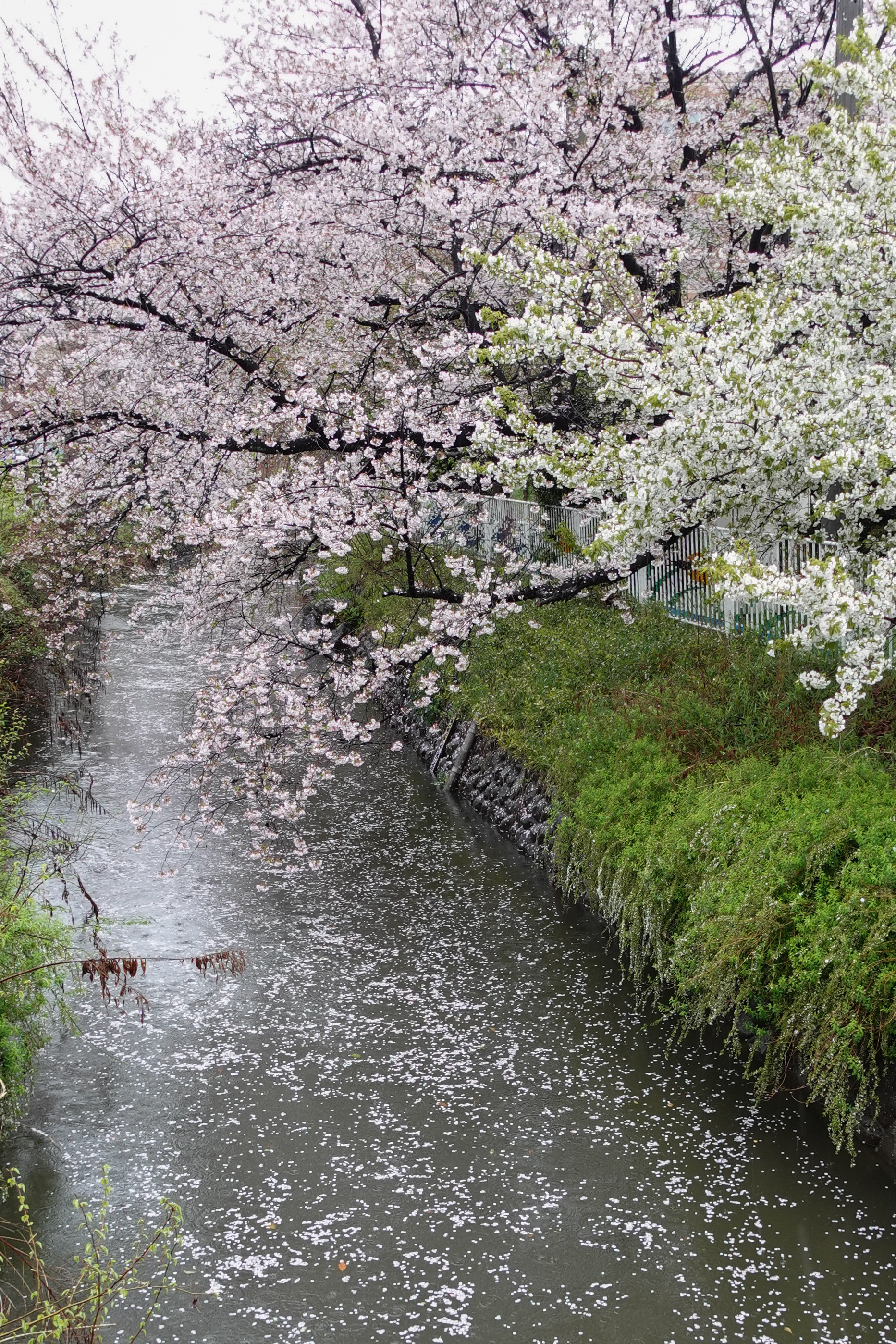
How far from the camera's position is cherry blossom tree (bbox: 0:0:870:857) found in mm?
9680

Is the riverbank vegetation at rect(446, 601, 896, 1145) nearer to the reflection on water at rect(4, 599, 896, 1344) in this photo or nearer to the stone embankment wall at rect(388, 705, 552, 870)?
the stone embankment wall at rect(388, 705, 552, 870)

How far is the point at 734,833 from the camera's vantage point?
6.71m

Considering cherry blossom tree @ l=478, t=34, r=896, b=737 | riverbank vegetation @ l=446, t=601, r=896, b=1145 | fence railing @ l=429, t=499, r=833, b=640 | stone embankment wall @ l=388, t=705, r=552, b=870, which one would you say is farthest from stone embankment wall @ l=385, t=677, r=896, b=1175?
cherry blossom tree @ l=478, t=34, r=896, b=737

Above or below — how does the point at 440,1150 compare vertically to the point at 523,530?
below

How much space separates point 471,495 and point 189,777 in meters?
4.66

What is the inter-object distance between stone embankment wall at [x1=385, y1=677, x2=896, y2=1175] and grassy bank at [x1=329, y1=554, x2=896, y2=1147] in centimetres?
29

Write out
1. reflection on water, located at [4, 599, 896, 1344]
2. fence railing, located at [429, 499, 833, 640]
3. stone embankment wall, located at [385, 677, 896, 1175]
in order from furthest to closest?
1. stone embankment wall, located at [385, 677, 896, 1175]
2. fence railing, located at [429, 499, 833, 640]
3. reflection on water, located at [4, 599, 896, 1344]

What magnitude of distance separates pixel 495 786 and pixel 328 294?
5535 millimetres

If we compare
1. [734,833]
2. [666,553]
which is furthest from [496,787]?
[734,833]

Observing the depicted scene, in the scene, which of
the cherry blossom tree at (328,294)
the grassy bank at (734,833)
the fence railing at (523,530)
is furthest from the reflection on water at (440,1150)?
the fence railing at (523,530)

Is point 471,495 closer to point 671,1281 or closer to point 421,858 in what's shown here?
point 421,858

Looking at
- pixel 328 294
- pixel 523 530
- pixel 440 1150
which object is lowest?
pixel 440 1150

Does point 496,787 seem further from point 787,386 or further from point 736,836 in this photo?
point 787,386

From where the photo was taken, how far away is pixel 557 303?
298 inches
